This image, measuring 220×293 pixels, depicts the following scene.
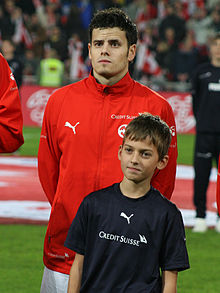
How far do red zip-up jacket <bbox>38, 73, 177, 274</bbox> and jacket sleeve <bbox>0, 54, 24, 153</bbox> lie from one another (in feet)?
0.82

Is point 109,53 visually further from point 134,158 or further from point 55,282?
point 55,282

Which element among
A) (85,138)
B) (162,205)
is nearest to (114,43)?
(85,138)

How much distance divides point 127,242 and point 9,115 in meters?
1.00

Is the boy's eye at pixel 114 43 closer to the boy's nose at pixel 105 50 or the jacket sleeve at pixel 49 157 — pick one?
the boy's nose at pixel 105 50

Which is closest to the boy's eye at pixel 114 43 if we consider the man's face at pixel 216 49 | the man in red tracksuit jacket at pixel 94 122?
the man in red tracksuit jacket at pixel 94 122

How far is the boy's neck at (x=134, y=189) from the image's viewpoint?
11.4 ft

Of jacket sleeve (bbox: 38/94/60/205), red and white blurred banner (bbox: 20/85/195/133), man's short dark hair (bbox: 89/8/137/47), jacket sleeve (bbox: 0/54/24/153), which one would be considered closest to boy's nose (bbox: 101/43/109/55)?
man's short dark hair (bbox: 89/8/137/47)

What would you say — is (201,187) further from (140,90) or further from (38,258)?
(140,90)

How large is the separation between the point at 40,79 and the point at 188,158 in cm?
709

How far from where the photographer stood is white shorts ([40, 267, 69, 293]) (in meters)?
3.87

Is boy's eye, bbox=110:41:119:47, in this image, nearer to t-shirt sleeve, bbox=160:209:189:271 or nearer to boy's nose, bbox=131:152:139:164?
boy's nose, bbox=131:152:139:164

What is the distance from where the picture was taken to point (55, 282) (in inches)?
153

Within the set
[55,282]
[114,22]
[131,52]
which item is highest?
[114,22]

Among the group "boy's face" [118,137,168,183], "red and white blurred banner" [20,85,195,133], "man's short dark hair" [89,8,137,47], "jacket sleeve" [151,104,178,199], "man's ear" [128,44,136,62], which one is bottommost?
"red and white blurred banner" [20,85,195,133]
